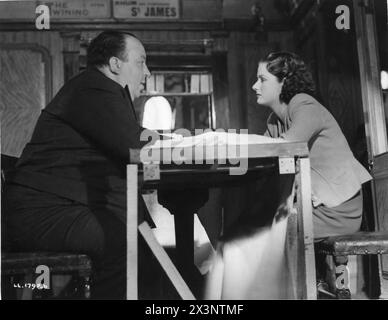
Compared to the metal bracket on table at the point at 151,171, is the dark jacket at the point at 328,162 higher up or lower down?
higher up

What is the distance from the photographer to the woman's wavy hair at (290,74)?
2.21 metres

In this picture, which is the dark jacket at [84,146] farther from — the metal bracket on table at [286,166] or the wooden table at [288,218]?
the metal bracket on table at [286,166]

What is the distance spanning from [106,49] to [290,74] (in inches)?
35.3

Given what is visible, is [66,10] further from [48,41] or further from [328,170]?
[328,170]

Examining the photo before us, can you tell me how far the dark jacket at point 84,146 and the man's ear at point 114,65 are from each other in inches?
7.6

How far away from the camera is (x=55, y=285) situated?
3547 mm

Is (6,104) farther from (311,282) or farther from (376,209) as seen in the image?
(311,282)

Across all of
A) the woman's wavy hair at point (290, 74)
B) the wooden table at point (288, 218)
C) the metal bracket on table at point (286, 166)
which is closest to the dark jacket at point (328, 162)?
the woman's wavy hair at point (290, 74)

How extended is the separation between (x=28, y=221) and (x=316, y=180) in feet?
3.94

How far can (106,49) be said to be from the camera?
2.00 meters

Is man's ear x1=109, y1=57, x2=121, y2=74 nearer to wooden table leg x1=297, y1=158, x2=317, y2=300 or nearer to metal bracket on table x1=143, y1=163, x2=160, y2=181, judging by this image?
metal bracket on table x1=143, y1=163, x2=160, y2=181

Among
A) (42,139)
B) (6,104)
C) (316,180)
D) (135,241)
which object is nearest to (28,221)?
(42,139)

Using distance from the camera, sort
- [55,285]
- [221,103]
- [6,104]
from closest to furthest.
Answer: [55,285] → [6,104] → [221,103]
